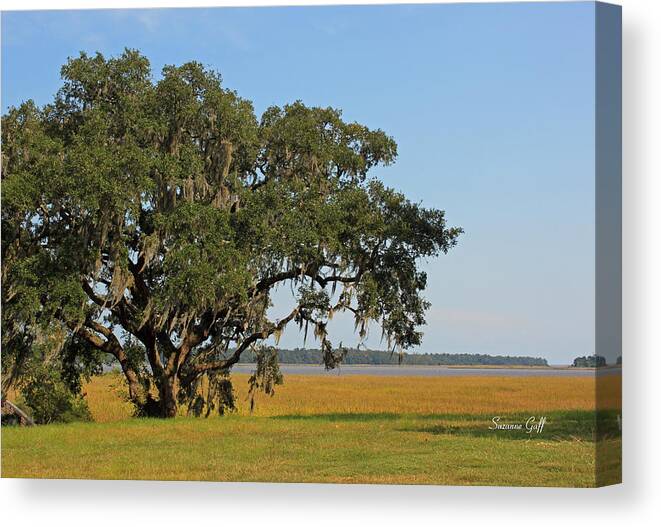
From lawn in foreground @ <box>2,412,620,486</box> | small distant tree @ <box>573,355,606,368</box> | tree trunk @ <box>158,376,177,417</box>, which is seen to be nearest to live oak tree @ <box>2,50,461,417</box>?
tree trunk @ <box>158,376,177,417</box>

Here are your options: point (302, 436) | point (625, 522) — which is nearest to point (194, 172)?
point (302, 436)

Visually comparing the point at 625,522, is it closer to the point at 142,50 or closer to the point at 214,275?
the point at 214,275

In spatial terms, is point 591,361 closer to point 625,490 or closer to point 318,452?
point 625,490

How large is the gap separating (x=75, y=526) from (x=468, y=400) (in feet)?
24.6

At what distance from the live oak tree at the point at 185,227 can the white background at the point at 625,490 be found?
14.5 ft

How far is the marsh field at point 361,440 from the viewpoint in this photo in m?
13.2

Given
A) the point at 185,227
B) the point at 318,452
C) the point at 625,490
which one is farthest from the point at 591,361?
the point at 185,227

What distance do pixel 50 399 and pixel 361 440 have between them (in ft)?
22.2

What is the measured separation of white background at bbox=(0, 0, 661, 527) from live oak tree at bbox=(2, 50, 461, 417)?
4.42 m

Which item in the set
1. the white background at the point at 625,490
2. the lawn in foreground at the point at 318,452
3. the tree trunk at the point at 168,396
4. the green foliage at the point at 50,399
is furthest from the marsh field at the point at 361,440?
the tree trunk at the point at 168,396

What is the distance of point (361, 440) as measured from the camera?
603 inches

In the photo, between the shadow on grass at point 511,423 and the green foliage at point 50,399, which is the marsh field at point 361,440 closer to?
the shadow on grass at point 511,423

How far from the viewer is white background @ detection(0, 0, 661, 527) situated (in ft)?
41.2

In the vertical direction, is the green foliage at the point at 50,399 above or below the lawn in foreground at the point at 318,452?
above
